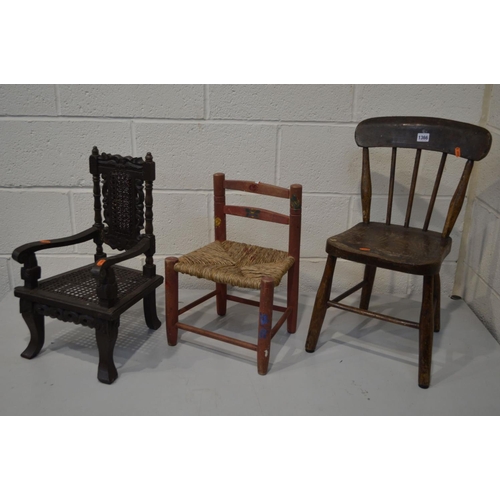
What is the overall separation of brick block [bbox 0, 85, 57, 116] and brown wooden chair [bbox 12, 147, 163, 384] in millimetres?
554

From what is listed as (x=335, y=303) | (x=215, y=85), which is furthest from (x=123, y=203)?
(x=335, y=303)

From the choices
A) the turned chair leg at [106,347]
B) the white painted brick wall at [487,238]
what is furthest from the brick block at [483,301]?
the turned chair leg at [106,347]

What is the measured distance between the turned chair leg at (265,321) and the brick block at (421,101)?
109 centimetres

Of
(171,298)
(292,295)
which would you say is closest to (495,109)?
(292,295)

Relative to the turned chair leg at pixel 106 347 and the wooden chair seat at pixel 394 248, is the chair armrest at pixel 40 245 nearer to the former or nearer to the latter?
the turned chair leg at pixel 106 347

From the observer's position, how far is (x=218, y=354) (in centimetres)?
211

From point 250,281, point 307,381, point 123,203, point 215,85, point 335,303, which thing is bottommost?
point 307,381

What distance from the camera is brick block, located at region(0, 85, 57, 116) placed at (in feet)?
7.93

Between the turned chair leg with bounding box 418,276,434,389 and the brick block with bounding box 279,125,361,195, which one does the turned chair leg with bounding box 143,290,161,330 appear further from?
the turned chair leg with bounding box 418,276,434,389

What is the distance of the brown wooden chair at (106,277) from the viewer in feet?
6.14

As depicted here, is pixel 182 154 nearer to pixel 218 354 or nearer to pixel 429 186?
pixel 218 354

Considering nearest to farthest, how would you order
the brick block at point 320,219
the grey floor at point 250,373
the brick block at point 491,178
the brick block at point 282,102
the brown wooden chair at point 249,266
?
1. the grey floor at point 250,373
2. the brown wooden chair at point 249,266
3. the brick block at point 491,178
4. the brick block at point 282,102
5. the brick block at point 320,219

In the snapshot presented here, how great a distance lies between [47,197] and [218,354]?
4.22ft

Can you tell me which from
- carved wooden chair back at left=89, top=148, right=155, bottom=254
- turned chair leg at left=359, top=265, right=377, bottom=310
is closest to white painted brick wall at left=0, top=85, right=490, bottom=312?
turned chair leg at left=359, top=265, right=377, bottom=310
